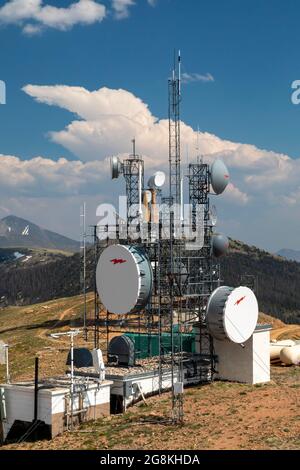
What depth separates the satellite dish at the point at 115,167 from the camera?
56.3 m

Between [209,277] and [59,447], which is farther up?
[209,277]

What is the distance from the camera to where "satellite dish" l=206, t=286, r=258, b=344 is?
4397cm

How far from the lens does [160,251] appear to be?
4647 cm

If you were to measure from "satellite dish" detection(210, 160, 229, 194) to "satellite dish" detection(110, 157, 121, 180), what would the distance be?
412 inches

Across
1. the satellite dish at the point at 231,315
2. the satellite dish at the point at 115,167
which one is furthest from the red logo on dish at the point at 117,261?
the satellite dish at the point at 115,167

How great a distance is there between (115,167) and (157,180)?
4073 mm

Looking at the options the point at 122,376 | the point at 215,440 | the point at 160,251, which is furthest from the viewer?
the point at 160,251

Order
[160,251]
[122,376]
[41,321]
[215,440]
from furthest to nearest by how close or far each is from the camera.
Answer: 1. [41,321]
2. [160,251]
3. [122,376]
4. [215,440]

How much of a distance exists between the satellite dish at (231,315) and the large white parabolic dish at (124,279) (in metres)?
4.96

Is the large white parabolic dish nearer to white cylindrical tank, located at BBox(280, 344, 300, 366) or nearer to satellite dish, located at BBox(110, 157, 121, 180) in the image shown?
satellite dish, located at BBox(110, 157, 121, 180)

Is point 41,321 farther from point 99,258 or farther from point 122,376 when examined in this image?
point 122,376
